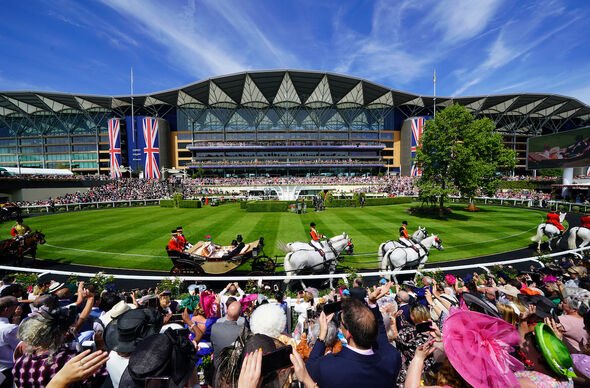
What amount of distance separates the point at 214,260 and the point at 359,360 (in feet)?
26.2

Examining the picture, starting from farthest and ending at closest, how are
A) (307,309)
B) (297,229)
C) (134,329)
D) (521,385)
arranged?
(297,229)
(307,309)
(134,329)
(521,385)

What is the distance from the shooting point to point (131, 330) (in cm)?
238

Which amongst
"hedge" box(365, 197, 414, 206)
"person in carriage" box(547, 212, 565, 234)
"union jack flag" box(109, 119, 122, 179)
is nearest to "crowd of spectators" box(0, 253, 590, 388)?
"person in carriage" box(547, 212, 565, 234)

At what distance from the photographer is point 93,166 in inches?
3093

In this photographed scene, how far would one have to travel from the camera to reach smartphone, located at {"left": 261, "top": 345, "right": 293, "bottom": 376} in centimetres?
163

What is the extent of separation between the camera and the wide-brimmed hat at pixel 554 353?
213 centimetres

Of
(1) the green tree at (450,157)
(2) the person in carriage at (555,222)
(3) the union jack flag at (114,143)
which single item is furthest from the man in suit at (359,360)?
(3) the union jack flag at (114,143)

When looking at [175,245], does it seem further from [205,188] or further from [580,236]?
[205,188]

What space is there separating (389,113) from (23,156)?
114 meters

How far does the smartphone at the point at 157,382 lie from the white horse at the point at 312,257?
23.0 feet

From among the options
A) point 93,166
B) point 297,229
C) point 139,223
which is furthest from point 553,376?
point 93,166

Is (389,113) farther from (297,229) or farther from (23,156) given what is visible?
(23,156)

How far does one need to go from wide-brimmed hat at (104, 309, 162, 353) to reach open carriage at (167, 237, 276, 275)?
6.69 m

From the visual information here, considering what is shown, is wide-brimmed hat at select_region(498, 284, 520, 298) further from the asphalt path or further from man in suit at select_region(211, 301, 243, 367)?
man in suit at select_region(211, 301, 243, 367)
